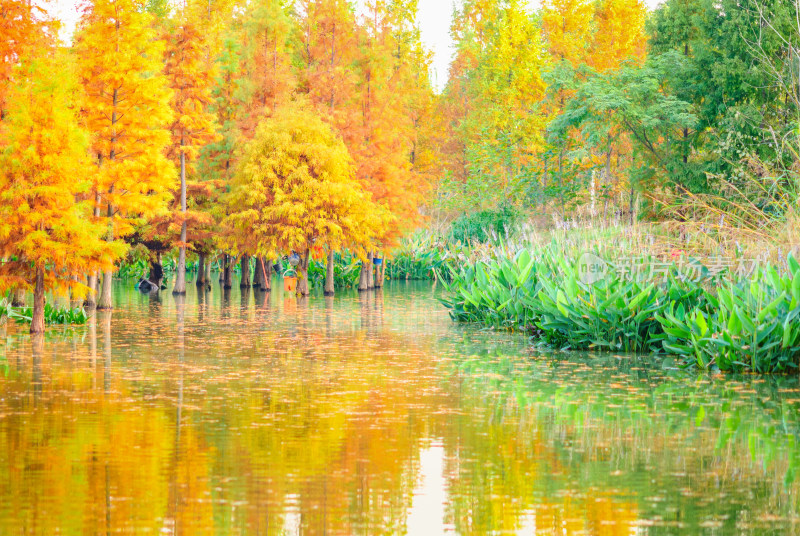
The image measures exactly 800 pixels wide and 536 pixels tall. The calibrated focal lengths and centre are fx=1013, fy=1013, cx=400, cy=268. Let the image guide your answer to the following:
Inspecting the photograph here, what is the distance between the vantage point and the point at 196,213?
36781mm

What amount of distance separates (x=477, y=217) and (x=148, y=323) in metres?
27.3

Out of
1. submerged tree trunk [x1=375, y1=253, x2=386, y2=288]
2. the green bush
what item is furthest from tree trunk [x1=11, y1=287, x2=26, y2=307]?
the green bush

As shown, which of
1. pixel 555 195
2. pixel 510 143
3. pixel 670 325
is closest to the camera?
pixel 670 325

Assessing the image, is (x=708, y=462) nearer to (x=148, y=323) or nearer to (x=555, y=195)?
(x=148, y=323)

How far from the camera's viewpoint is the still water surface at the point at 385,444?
6836mm

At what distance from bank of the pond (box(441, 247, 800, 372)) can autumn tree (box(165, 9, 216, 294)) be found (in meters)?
16.3

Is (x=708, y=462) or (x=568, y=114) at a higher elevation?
(x=568, y=114)

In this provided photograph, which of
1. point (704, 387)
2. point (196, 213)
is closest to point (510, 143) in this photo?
point (196, 213)

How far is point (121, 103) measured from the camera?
27.7 metres

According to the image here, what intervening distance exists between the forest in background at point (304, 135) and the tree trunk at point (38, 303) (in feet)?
0.18

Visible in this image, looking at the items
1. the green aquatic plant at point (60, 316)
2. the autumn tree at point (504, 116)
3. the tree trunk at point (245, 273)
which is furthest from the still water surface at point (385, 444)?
the autumn tree at point (504, 116)

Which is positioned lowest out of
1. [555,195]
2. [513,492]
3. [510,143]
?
[513,492]

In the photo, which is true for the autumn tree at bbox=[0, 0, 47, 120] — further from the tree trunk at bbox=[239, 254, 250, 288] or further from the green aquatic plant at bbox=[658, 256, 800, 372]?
the green aquatic plant at bbox=[658, 256, 800, 372]

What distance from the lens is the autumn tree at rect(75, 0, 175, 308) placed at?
2712 centimetres
